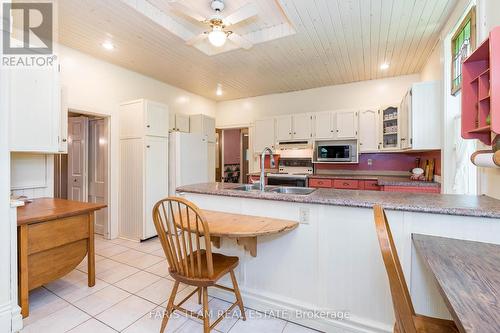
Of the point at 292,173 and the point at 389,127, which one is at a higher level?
the point at 389,127

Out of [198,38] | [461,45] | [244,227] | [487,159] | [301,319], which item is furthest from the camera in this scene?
[198,38]

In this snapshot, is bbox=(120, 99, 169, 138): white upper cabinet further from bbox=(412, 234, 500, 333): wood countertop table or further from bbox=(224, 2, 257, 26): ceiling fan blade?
bbox=(412, 234, 500, 333): wood countertop table

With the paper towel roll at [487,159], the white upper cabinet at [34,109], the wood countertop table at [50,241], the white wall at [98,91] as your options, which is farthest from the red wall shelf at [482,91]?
the white wall at [98,91]

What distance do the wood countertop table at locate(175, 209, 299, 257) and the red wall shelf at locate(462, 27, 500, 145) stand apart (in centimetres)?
132

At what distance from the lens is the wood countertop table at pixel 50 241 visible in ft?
6.07

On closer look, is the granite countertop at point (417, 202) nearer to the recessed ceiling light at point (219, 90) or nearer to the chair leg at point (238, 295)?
the chair leg at point (238, 295)

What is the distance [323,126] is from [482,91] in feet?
10.3

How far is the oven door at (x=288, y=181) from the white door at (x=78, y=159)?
10.7 ft

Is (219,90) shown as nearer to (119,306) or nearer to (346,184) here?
(346,184)

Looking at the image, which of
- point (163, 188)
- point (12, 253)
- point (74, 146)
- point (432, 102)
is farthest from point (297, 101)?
point (12, 253)

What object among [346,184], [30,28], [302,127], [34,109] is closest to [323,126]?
[302,127]

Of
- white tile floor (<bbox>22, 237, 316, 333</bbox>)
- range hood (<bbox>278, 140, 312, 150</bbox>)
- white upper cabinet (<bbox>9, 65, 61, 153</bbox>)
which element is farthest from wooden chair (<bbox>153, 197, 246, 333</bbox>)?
range hood (<bbox>278, 140, 312, 150</bbox>)

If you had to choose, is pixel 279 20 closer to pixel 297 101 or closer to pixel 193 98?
pixel 297 101

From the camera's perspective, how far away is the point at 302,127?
4828mm
